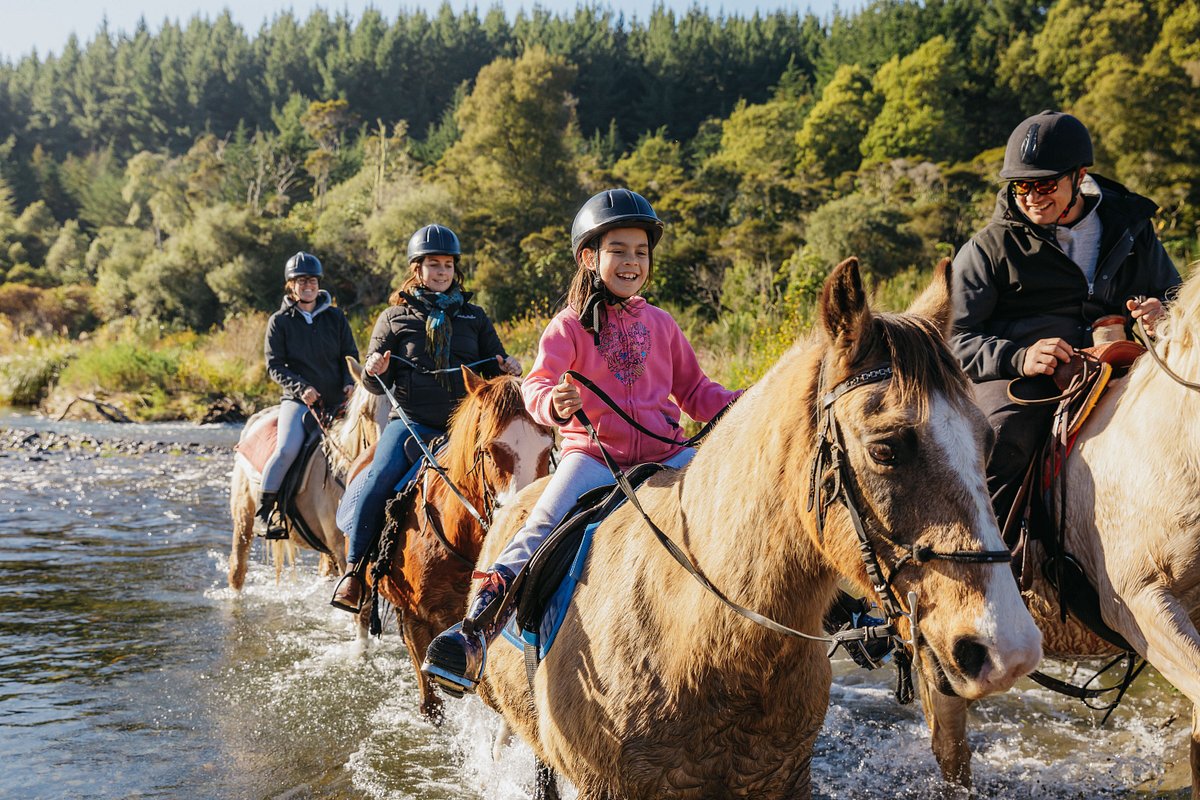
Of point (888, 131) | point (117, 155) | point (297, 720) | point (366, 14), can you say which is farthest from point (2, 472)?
point (366, 14)

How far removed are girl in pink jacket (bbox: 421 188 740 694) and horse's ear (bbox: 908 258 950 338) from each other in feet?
3.94

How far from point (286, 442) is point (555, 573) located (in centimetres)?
553

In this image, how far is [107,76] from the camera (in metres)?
121

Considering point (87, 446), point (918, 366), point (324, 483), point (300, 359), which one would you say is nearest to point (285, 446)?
point (324, 483)

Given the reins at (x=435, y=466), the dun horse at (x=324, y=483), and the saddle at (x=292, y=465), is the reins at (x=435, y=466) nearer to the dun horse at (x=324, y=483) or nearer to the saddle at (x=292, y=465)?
the dun horse at (x=324, y=483)

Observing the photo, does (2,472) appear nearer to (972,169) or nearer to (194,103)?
(972,169)

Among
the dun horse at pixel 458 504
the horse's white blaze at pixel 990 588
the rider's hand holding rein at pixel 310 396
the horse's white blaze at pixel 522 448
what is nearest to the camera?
the horse's white blaze at pixel 990 588

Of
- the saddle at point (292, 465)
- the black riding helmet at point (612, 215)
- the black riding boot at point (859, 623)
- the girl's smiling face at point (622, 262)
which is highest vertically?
the black riding helmet at point (612, 215)

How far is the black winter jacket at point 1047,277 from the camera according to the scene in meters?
3.96

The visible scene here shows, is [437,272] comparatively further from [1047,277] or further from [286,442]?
[1047,277]

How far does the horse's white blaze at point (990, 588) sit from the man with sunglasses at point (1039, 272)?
2.10 meters

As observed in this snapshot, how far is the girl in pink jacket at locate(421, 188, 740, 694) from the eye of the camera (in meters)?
3.20

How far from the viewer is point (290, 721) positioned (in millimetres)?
5770

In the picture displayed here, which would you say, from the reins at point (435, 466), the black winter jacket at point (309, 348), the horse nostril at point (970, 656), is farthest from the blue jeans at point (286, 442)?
the horse nostril at point (970, 656)
